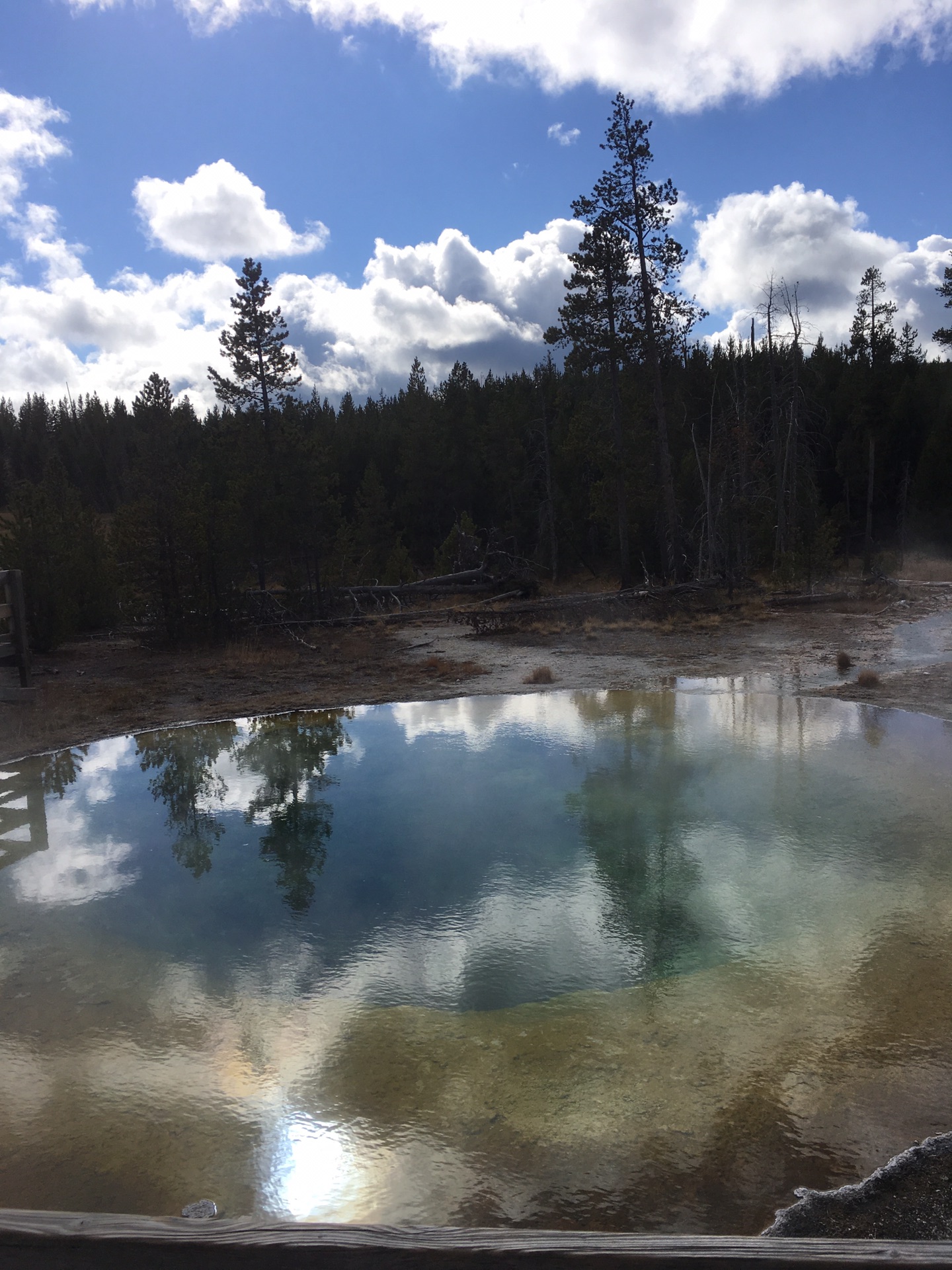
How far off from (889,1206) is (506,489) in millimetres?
44419

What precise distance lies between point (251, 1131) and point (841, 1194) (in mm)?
2295

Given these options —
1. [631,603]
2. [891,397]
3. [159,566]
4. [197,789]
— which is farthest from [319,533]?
[891,397]

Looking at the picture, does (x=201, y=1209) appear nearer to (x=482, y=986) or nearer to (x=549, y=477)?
(x=482, y=986)

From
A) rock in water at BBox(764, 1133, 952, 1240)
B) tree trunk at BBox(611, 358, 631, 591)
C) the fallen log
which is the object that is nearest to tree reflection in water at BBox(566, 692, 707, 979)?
rock in water at BBox(764, 1133, 952, 1240)

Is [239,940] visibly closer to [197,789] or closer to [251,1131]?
[251,1131]

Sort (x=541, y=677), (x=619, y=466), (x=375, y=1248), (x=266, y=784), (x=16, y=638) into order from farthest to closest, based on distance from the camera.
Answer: (x=619, y=466) < (x=541, y=677) < (x=16, y=638) < (x=266, y=784) < (x=375, y=1248)

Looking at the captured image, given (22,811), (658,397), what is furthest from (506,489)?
(22,811)

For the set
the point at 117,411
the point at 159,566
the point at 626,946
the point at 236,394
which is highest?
the point at 117,411

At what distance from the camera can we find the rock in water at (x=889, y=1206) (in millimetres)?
2814

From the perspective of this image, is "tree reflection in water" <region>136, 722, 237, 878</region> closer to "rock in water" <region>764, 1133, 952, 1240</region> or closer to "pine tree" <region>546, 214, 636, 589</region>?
"rock in water" <region>764, 1133, 952, 1240</region>

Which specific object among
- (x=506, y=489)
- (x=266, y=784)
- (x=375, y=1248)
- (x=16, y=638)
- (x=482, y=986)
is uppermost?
(x=506, y=489)

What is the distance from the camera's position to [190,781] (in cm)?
885

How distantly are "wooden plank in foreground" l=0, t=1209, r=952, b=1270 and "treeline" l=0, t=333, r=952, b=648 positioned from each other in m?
15.3

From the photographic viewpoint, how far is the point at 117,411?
96.8 meters
